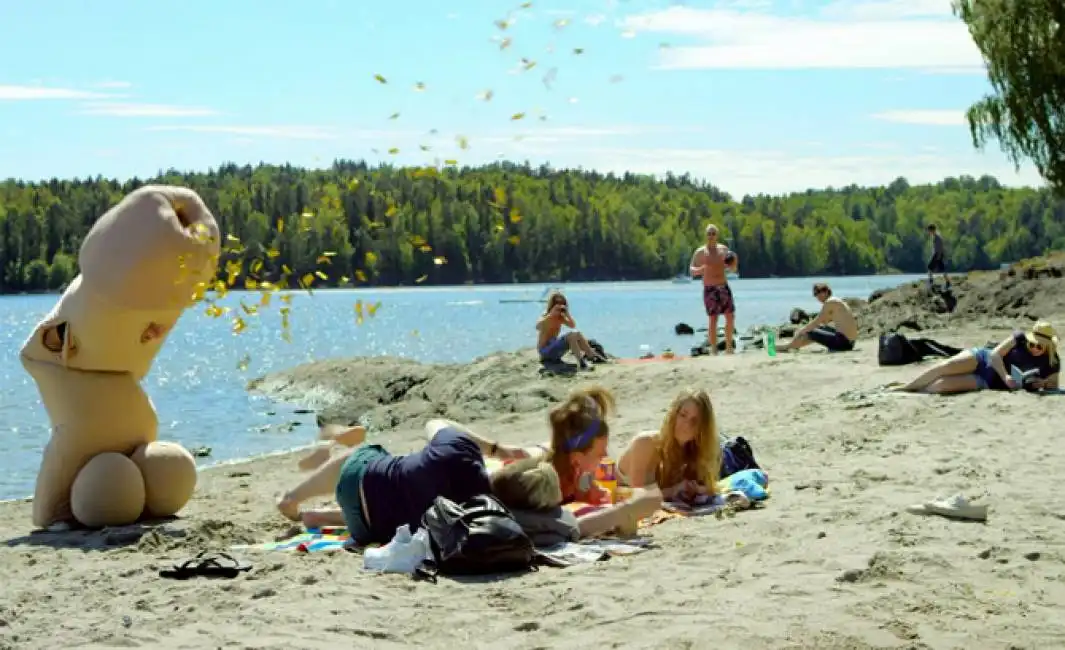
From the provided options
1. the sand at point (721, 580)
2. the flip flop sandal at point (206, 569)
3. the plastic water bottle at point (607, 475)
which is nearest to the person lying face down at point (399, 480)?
the sand at point (721, 580)

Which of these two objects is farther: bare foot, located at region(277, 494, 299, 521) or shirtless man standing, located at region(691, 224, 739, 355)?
shirtless man standing, located at region(691, 224, 739, 355)

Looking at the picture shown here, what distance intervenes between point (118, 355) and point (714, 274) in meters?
11.2

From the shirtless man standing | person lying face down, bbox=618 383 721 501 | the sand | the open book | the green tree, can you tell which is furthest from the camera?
the green tree

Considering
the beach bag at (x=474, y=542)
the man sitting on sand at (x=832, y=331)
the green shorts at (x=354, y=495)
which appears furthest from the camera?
the man sitting on sand at (x=832, y=331)

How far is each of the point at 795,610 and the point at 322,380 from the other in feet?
67.9

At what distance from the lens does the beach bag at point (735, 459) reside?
996 centimetres

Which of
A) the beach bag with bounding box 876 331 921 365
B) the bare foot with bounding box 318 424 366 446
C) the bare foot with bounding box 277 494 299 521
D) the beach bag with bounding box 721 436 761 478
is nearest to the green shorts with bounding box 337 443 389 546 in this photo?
the bare foot with bounding box 318 424 366 446

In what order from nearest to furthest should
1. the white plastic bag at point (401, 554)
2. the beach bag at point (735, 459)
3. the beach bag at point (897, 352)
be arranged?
the white plastic bag at point (401, 554) < the beach bag at point (735, 459) < the beach bag at point (897, 352)

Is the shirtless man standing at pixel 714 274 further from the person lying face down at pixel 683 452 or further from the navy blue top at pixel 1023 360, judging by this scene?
the person lying face down at pixel 683 452

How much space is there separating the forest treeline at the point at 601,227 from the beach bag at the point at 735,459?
115ft

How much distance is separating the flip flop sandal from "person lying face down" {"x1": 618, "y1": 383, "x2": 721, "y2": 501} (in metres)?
3.15

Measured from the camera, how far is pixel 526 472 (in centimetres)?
784

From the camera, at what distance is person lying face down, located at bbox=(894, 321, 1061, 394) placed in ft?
42.3

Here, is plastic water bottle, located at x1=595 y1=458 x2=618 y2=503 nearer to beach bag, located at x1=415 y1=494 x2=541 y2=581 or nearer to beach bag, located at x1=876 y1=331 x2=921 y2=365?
beach bag, located at x1=415 y1=494 x2=541 y2=581
